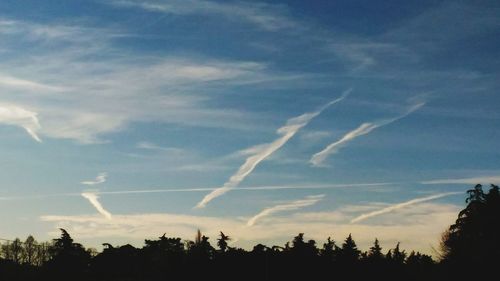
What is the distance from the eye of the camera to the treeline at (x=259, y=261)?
38344 mm

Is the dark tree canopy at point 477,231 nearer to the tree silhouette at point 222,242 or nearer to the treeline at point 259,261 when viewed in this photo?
the treeline at point 259,261

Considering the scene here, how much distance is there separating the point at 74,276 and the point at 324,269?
17.1 meters

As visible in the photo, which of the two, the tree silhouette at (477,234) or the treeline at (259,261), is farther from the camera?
the tree silhouette at (477,234)

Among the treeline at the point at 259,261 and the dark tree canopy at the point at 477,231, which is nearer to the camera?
the treeline at the point at 259,261

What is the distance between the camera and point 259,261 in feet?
136

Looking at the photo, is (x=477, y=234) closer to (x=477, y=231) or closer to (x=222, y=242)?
(x=477, y=231)

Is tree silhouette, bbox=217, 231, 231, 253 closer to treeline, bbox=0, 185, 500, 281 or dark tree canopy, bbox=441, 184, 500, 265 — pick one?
treeline, bbox=0, 185, 500, 281

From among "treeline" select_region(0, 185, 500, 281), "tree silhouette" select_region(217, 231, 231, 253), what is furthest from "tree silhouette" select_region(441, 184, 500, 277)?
"tree silhouette" select_region(217, 231, 231, 253)

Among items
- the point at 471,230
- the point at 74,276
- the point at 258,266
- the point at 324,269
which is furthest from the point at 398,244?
the point at 74,276

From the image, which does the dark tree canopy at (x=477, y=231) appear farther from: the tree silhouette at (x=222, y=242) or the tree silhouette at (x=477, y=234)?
the tree silhouette at (x=222, y=242)

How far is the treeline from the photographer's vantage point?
126 ft

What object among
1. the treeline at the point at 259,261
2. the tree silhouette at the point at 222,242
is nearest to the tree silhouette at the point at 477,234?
the treeline at the point at 259,261

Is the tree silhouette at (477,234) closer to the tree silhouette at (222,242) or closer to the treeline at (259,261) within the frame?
the treeline at (259,261)

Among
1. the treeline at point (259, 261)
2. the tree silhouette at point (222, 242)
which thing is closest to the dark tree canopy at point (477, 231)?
the treeline at point (259, 261)
